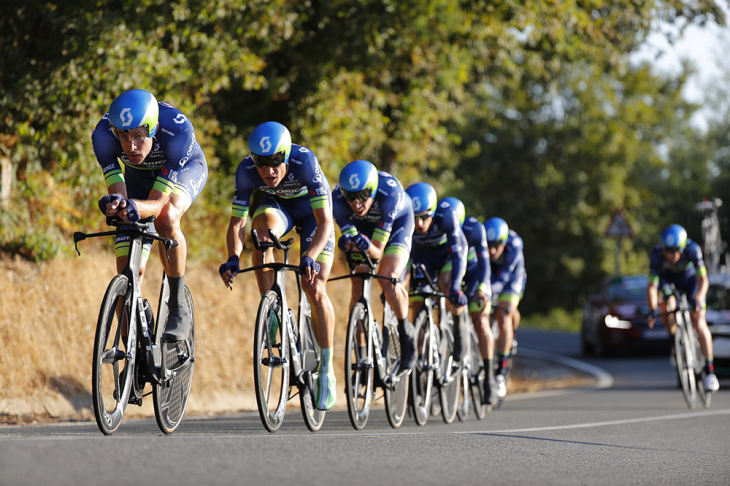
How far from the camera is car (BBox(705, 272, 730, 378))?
48.9ft

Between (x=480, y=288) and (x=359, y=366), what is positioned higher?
(x=480, y=288)

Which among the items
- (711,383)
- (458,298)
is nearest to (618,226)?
(711,383)

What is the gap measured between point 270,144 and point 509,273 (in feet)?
18.7

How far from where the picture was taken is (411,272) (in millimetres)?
9414

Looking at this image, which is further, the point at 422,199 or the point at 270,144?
the point at 422,199

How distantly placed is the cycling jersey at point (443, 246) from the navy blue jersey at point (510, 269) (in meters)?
1.58

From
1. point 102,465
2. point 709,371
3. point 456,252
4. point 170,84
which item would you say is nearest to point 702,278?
point 709,371

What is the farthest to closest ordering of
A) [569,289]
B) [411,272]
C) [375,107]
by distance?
[569,289] < [375,107] < [411,272]

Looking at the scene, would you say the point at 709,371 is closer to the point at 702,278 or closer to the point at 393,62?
the point at 702,278

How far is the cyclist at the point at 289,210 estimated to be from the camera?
6738mm

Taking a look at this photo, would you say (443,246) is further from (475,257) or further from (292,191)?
(292,191)

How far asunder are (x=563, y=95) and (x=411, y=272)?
116 ft

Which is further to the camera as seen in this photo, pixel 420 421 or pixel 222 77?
pixel 222 77

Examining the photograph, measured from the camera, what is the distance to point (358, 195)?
26.1 ft
